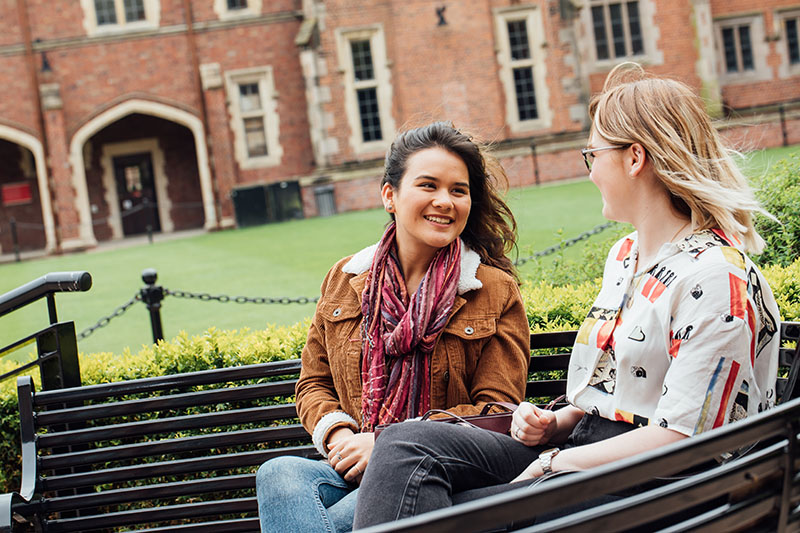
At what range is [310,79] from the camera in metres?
21.1

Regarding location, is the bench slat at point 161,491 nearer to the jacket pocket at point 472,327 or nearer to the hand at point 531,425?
the jacket pocket at point 472,327

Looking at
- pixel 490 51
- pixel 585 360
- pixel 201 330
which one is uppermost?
pixel 490 51

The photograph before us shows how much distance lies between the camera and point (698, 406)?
1.77m

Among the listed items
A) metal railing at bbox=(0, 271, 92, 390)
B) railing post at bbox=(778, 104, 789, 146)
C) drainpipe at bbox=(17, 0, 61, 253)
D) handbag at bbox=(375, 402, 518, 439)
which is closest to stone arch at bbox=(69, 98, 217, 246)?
drainpipe at bbox=(17, 0, 61, 253)

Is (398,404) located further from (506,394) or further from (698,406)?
(698,406)

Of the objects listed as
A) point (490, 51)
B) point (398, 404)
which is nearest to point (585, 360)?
point (398, 404)

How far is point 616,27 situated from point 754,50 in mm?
4769

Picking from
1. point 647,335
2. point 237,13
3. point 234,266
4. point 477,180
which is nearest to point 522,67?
point 237,13

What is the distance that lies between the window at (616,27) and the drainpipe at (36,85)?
1519 cm

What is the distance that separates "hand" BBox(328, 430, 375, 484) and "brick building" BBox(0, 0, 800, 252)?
18075 millimetres

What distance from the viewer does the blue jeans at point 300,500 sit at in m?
2.13

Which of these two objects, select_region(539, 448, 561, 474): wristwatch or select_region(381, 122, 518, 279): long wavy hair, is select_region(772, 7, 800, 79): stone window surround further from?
select_region(539, 448, 561, 474): wristwatch

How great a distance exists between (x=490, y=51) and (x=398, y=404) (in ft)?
66.0

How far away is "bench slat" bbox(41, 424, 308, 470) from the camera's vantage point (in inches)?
114
